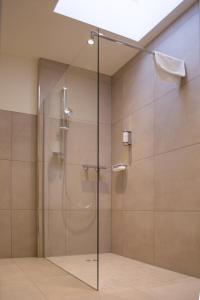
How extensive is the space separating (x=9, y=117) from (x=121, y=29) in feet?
4.87

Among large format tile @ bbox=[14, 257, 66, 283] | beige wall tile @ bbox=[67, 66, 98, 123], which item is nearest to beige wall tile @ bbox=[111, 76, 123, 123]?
beige wall tile @ bbox=[67, 66, 98, 123]

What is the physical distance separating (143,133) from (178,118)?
0.55 m

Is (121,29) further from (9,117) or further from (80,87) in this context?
(9,117)

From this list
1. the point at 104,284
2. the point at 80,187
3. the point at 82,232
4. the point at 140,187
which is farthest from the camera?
the point at 140,187

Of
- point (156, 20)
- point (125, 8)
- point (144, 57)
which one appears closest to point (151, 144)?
point (144, 57)

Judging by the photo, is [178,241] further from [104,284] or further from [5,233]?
[5,233]

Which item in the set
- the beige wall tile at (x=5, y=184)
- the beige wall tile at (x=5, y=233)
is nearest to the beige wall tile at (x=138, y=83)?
the beige wall tile at (x=5, y=184)

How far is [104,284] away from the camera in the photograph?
6.82 feet

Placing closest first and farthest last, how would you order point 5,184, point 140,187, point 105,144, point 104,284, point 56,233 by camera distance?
point 104,284
point 56,233
point 140,187
point 5,184
point 105,144

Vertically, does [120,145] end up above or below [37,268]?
above

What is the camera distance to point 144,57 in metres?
3.13

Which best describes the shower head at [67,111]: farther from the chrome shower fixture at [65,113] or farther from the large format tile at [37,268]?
the large format tile at [37,268]

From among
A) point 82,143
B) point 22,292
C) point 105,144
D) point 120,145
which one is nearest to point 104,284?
point 22,292

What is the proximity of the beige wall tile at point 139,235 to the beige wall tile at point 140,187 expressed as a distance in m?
0.09
